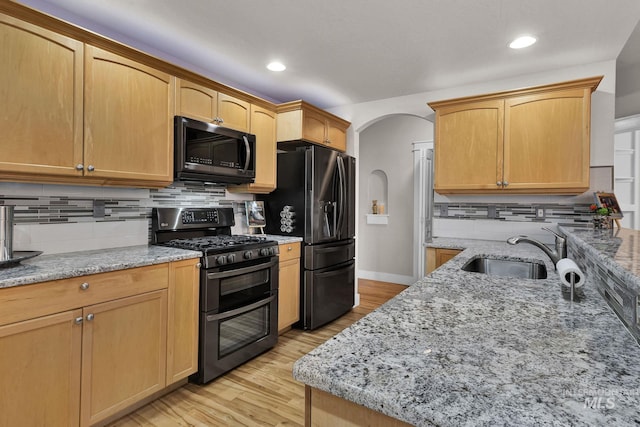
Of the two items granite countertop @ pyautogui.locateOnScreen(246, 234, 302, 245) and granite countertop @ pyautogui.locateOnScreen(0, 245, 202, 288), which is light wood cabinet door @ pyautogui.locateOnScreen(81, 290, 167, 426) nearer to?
granite countertop @ pyautogui.locateOnScreen(0, 245, 202, 288)

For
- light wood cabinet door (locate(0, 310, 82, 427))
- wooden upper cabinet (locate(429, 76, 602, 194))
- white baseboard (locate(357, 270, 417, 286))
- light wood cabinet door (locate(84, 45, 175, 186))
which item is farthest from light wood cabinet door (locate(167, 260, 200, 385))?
white baseboard (locate(357, 270, 417, 286))

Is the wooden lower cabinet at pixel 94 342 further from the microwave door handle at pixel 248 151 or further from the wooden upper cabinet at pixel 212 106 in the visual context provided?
the wooden upper cabinet at pixel 212 106

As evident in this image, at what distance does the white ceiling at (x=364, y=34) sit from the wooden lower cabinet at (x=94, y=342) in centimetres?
163

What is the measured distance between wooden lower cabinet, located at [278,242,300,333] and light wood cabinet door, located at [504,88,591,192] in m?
2.01

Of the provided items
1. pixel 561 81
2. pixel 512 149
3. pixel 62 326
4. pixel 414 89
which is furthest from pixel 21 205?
pixel 561 81

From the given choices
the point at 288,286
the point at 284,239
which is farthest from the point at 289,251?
the point at 288,286

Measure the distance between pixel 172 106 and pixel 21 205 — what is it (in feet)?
3.51

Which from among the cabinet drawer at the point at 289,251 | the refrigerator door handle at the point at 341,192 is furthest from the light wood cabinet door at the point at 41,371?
the refrigerator door handle at the point at 341,192

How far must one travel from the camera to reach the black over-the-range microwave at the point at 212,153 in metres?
2.41

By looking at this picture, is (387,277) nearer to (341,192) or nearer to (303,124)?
(341,192)

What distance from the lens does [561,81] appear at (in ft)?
9.53

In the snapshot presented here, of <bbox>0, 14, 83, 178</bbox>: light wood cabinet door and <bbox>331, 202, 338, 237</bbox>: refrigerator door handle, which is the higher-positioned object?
<bbox>0, 14, 83, 178</bbox>: light wood cabinet door

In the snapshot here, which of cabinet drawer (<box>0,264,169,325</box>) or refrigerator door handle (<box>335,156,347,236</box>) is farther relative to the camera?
refrigerator door handle (<box>335,156,347,236</box>)

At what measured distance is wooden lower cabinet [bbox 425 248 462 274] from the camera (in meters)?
2.99
